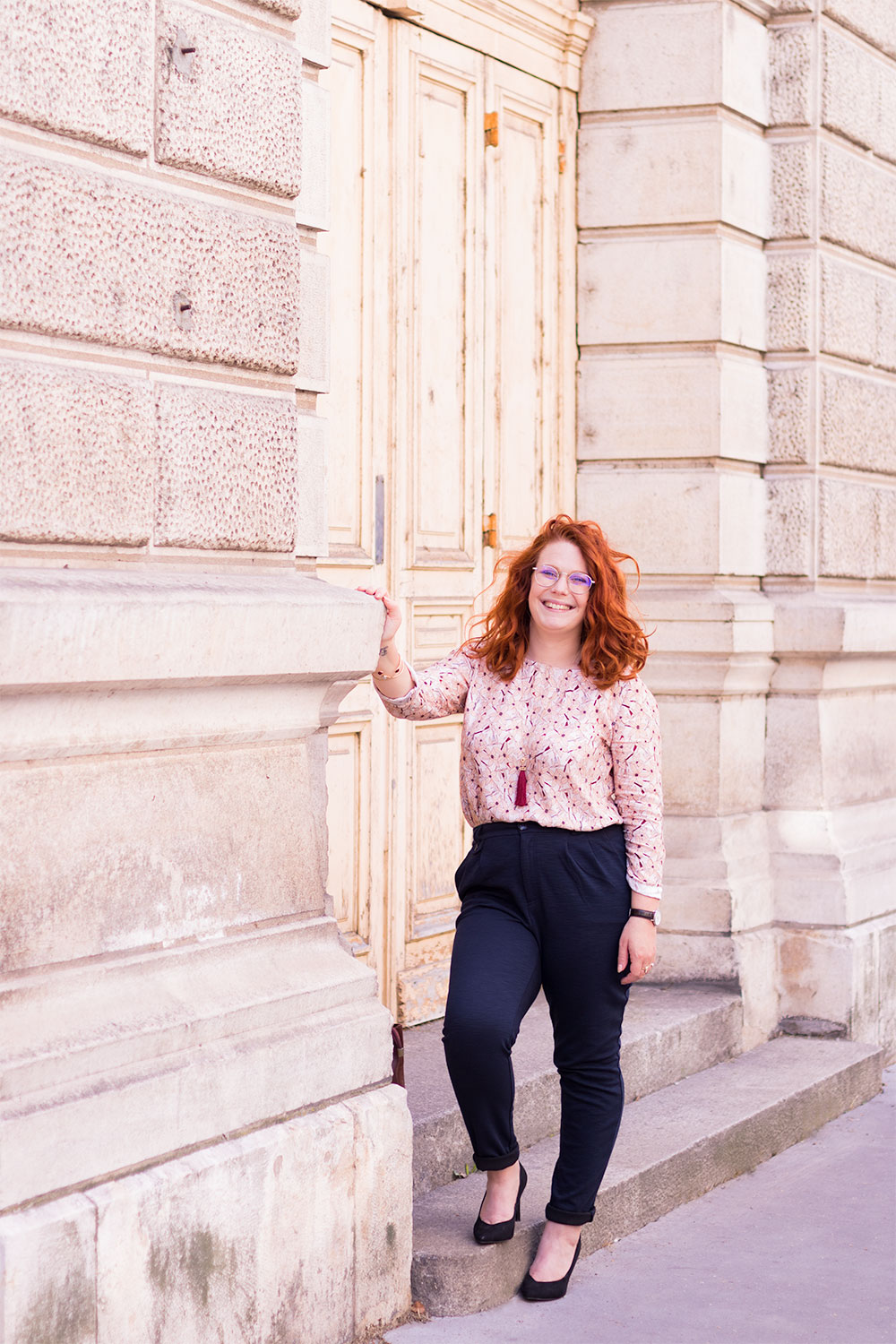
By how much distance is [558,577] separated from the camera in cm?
412

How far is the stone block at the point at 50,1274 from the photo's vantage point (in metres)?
3.02

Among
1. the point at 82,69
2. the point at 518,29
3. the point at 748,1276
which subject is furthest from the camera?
the point at 518,29

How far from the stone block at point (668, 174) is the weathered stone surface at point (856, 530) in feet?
3.44

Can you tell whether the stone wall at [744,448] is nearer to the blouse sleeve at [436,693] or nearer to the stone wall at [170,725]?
the blouse sleeve at [436,693]

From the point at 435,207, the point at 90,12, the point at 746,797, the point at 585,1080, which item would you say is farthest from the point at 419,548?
the point at 90,12

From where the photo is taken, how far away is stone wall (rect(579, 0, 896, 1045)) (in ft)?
21.3

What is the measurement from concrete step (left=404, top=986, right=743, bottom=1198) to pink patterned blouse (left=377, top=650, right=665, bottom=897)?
3.20 feet

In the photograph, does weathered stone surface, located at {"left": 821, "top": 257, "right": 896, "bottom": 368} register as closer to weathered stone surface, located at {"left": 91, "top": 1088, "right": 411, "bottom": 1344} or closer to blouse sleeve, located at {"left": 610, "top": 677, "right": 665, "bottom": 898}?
blouse sleeve, located at {"left": 610, "top": 677, "right": 665, "bottom": 898}

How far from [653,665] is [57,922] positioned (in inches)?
141

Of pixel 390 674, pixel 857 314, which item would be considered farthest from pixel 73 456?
pixel 857 314

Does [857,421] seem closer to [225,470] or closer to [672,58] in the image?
[672,58]

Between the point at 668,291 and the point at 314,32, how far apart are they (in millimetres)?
2611

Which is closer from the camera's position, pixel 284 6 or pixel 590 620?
pixel 284 6

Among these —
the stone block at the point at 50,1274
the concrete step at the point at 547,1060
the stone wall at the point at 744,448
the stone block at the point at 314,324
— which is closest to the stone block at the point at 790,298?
the stone wall at the point at 744,448
